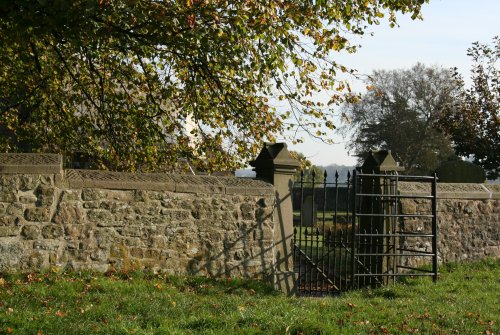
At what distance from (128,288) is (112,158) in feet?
17.1

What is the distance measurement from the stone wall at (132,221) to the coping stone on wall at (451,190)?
324 cm

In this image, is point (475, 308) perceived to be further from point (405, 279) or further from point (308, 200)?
point (308, 200)

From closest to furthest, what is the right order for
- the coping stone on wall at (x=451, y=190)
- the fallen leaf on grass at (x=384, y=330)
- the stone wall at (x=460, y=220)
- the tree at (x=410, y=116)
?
the fallen leaf on grass at (x=384, y=330), the coping stone on wall at (x=451, y=190), the stone wall at (x=460, y=220), the tree at (x=410, y=116)

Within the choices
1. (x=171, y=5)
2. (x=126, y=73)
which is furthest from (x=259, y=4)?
(x=126, y=73)

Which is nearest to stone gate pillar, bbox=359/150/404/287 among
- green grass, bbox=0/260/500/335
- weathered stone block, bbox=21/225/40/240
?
green grass, bbox=0/260/500/335

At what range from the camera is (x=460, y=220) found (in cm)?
1272

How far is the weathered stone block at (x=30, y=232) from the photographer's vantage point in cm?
826

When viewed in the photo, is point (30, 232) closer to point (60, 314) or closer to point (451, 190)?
point (60, 314)

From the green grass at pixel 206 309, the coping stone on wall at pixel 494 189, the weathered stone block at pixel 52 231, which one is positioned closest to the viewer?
the green grass at pixel 206 309

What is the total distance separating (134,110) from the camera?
12.1 metres

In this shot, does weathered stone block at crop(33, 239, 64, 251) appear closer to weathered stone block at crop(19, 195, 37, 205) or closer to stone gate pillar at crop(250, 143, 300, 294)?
weathered stone block at crop(19, 195, 37, 205)

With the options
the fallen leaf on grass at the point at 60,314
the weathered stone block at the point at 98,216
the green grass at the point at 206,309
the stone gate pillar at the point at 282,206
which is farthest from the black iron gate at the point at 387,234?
the fallen leaf on grass at the point at 60,314

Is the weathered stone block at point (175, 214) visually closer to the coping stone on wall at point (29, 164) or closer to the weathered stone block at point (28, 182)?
the coping stone on wall at point (29, 164)

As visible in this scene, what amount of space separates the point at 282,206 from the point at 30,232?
3889 mm
